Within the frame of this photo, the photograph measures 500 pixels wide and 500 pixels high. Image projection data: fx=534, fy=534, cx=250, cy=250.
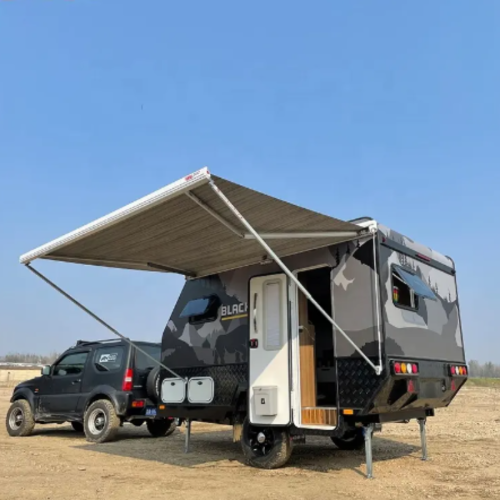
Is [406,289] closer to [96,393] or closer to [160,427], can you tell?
[96,393]

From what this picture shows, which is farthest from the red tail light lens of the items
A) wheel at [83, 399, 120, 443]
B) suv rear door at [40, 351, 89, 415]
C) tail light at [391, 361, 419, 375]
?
suv rear door at [40, 351, 89, 415]

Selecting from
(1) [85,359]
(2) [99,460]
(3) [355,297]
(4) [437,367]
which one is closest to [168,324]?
(2) [99,460]

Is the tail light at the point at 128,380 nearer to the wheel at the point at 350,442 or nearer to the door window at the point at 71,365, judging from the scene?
the door window at the point at 71,365

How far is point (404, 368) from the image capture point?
560cm

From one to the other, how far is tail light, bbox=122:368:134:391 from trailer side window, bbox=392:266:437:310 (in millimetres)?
5110

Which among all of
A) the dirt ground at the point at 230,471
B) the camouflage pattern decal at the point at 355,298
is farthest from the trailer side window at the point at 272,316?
the dirt ground at the point at 230,471

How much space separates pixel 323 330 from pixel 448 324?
165cm

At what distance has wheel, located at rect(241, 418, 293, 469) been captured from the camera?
6.23 m

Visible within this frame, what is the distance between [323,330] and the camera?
7.49 meters

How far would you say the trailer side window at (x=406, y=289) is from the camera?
234 inches

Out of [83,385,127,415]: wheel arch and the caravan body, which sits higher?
the caravan body

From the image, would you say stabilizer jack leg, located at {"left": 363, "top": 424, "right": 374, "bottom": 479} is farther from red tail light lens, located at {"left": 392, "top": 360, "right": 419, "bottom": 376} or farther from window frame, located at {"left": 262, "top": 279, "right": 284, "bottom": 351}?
window frame, located at {"left": 262, "top": 279, "right": 284, "bottom": 351}

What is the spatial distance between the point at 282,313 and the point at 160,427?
482 centimetres

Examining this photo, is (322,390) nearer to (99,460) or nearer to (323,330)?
(323,330)
